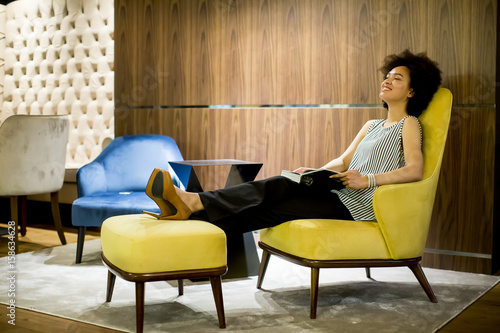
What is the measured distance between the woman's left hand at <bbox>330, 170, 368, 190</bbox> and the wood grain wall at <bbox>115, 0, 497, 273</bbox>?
0.99m

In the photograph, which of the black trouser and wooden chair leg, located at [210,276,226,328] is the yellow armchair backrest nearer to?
the black trouser

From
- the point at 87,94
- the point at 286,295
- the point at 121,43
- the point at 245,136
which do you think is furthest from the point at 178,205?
the point at 87,94

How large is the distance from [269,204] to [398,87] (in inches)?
33.4

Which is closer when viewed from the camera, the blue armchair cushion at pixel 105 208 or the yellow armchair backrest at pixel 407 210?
the yellow armchair backrest at pixel 407 210

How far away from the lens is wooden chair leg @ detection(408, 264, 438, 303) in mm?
2588

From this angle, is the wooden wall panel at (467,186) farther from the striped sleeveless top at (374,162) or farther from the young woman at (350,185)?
the striped sleeveless top at (374,162)

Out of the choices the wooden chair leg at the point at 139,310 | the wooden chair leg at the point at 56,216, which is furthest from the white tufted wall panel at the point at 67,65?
the wooden chair leg at the point at 139,310

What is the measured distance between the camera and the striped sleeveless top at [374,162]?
260 centimetres

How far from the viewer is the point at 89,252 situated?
3740 mm

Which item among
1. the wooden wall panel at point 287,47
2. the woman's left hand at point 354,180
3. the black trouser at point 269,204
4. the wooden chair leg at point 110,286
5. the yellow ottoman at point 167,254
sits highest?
the wooden wall panel at point 287,47

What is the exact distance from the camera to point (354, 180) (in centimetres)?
250

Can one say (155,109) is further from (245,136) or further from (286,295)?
(286,295)

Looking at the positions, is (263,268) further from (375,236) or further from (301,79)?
(301,79)

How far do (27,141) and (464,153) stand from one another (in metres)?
2.74
